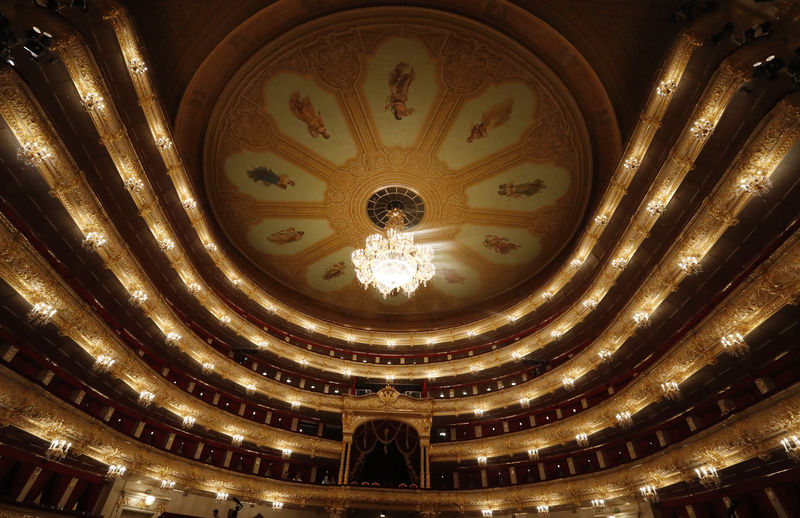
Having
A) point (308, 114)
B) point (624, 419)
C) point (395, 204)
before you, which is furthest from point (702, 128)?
point (308, 114)

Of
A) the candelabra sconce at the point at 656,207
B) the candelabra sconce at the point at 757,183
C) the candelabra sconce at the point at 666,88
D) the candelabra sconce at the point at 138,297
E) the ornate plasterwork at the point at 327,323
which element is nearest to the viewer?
the candelabra sconce at the point at 757,183

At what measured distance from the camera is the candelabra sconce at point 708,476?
31.9 feet

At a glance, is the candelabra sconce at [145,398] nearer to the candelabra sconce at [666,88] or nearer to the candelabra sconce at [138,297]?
the candelabra sconce at [138,297]

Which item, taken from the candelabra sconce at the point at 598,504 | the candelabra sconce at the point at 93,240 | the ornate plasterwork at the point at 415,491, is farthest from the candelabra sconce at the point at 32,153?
the candelabra sconce at the point at 598,504

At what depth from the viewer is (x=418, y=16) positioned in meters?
13.1

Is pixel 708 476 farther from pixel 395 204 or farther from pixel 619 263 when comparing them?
pixel 395 204

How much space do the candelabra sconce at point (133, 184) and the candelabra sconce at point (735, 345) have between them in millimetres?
18747

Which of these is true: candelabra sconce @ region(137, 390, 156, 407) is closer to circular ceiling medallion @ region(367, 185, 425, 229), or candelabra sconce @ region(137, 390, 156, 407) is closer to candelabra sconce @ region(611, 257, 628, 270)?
circular ceiling medallion @ region(367, 185, 425, 229)

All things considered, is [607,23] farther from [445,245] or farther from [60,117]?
[60,117]

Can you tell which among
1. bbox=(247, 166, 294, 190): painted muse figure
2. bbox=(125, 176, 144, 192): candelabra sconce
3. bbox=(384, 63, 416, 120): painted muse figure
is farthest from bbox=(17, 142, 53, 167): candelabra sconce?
bbox=(384, 63, 416, 120): painted muse figure

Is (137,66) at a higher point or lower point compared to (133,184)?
higher

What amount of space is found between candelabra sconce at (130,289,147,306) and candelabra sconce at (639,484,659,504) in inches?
737

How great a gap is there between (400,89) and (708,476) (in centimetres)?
1624

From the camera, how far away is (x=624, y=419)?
1328 centimetres
